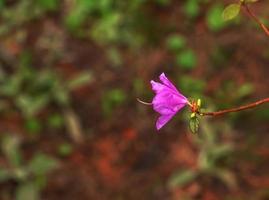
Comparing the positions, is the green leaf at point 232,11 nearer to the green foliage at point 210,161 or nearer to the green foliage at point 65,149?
the green foliage at point 210,161

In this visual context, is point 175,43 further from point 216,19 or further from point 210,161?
point 210,161

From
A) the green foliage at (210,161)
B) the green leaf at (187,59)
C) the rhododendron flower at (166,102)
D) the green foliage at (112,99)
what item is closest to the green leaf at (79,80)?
the green foliage at (112,99)

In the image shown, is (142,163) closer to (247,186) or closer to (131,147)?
(131,147)

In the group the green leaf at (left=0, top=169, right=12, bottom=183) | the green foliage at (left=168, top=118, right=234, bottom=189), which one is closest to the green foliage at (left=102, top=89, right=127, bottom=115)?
the green foliage at (left=168, top=118, right=234, bottom=189)

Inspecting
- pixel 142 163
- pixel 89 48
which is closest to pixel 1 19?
pixel 89 48

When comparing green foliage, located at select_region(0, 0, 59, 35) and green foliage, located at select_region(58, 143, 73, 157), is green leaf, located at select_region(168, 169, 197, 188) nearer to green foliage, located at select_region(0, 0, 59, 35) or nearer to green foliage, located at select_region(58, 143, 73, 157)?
green foliage, located at select_region(58, 143, 73, 157)

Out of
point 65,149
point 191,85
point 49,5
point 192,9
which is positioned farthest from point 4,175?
point 192,9
